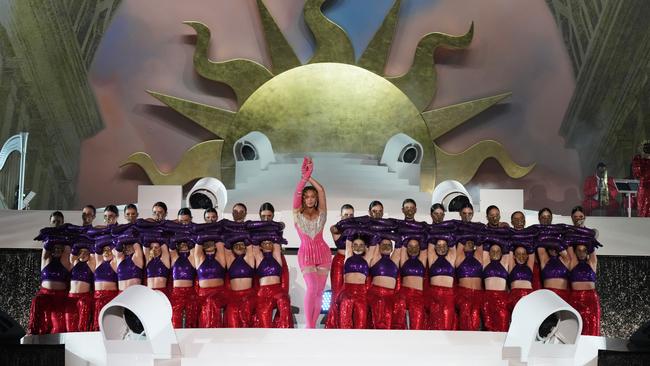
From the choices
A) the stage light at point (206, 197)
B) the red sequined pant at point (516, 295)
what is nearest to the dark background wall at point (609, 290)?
the stage light at point (206, 197)

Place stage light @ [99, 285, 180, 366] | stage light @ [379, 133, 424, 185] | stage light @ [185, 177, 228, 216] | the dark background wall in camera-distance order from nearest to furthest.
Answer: stage light @ [99, 285, 180, 366]
the dark background wall
stage light @ [185, 177, 228, 216]
stage light @ [379, 133, 424, 185]

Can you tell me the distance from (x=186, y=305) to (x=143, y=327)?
154cm

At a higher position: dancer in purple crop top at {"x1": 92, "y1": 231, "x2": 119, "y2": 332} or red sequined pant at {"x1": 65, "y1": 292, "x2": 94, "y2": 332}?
dancer in purple crop top at {"x1": 92, "y1": 231, "x2": 119, "y2": 332}

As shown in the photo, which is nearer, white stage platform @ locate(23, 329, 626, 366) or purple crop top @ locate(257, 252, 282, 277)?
white stage platform @ locate(23, 329, 626, 366)

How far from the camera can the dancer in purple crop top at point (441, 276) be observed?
5.53 m

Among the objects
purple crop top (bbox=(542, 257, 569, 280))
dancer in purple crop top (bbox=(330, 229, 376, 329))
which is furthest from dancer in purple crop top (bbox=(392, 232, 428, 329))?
purple crop top (bbox=(542, 257, 569, 280))

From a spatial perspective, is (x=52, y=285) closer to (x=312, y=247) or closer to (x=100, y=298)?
(x=100, y=298)

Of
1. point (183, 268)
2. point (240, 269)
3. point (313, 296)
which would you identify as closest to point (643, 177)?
point (313, 296)

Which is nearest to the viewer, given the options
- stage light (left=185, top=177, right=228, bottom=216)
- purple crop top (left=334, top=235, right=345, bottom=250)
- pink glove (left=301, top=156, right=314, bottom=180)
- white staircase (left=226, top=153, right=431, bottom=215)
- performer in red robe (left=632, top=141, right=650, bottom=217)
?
purple crop top (left=334, top=235, right=345, bottom=250)

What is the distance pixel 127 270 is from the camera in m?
5.54

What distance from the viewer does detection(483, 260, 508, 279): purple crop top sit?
5.57 metres

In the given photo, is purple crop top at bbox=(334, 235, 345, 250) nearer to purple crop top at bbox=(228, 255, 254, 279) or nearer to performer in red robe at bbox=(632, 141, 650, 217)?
purple crop top at bbox=(228, 255, 254, 279)

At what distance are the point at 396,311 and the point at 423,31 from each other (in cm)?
614

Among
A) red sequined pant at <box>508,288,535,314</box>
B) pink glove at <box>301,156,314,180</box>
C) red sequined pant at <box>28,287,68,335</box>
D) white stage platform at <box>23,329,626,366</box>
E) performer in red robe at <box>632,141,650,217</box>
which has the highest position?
performer in red robe at <box>632,141,650,217</box>
